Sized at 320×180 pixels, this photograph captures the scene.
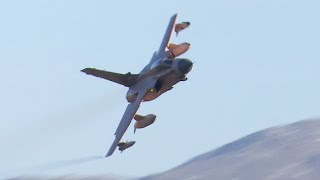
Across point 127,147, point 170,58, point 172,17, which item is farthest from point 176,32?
point 127,147

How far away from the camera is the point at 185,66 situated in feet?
364

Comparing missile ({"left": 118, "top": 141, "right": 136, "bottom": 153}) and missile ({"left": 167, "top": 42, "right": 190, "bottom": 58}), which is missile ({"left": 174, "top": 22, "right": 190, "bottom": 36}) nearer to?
missile ({"left": 167, "top": 42, "right": 190, "bottom": 58})

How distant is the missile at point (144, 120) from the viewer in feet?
372

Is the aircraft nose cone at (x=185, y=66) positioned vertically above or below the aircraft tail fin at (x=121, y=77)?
below

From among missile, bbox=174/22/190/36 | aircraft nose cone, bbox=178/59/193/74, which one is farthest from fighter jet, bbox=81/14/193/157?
missile, bbox=174/22/190/36

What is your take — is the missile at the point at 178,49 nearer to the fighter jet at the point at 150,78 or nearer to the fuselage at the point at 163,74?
the fighter jet at the point at 150,78

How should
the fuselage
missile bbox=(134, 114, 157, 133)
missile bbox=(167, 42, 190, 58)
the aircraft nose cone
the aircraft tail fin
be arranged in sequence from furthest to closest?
the aircraft tail fin
missile bbox=(167, 42, 190, 58)
missile bbox=(134, 114, 157, 133)
the fuselage
the aircraft nose cone

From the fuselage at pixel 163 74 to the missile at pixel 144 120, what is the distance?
2.73 metres

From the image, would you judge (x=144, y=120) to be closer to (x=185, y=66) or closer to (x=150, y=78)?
(x=150, y=78)

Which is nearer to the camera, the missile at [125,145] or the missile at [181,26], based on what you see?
the missile at [125,145]

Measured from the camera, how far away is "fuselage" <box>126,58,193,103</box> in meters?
111

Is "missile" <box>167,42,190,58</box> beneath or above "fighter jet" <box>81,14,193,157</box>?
above

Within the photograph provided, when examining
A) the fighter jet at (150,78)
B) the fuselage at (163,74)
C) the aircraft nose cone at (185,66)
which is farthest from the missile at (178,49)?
the aircraft nose cone at (185,66)

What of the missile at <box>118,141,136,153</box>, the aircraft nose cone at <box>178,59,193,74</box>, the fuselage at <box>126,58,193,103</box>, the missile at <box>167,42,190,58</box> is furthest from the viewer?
the missile at <box>167,42,190,58</box>
